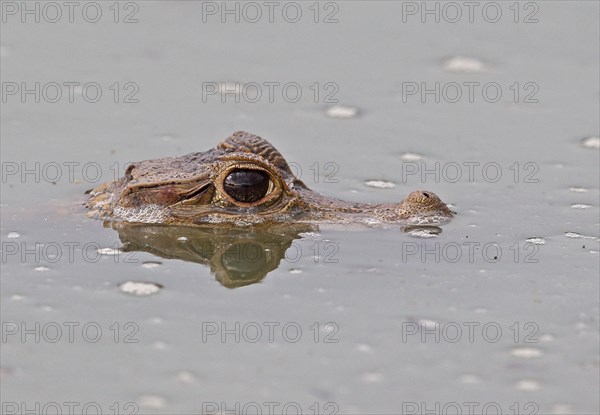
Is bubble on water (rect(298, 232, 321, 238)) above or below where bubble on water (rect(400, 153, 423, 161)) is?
below

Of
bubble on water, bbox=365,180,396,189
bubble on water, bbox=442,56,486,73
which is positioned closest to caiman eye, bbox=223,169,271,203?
bubble on water, bbox=365,180,396,189

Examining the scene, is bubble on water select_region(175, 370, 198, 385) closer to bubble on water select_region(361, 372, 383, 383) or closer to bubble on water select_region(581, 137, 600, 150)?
bubble on water select_region(361, 372, 383, 383)

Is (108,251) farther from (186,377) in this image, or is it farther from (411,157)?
(411,157)

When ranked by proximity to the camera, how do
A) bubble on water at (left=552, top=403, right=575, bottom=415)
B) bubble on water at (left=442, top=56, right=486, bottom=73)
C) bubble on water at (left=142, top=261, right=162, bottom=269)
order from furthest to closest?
bubble on water at (left=442, top=56, right=486, bottom=73)
bubble on water at (left=142, top=261, right=162, bottom=269)
bubble on water at (left=552, top=403, right=575, bottom=415)

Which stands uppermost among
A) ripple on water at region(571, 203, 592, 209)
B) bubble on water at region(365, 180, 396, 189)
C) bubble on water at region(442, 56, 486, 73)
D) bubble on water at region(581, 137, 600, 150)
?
bubble on water at region(442, 56, 486, 73)

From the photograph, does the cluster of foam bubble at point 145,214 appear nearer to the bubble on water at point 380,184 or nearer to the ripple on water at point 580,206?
the bubble on water at point 380,184

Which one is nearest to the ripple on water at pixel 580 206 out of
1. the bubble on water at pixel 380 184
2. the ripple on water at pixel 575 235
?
the ripple on water at pixel 575 235
